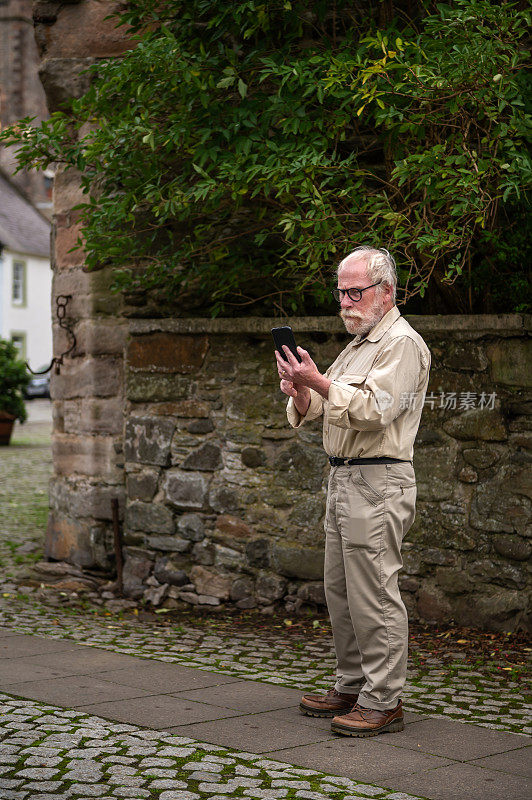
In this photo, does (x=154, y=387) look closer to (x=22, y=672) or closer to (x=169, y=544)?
(x=169, y=544)

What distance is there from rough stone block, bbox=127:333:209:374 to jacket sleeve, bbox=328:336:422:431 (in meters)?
2.90

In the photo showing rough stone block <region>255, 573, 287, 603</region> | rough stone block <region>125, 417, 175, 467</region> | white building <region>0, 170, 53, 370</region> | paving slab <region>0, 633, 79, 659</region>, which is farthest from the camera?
white building <region>0, 170, 53, 370</region>

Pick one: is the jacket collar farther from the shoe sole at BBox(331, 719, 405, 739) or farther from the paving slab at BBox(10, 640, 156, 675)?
the paving slab at BBox(10, 640, 156, 675)

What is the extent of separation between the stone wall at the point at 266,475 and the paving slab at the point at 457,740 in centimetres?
160

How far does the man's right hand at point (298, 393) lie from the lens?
4176 mm

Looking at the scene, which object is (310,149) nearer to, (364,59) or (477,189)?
(364,59)

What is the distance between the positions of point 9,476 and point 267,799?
36.0 feet

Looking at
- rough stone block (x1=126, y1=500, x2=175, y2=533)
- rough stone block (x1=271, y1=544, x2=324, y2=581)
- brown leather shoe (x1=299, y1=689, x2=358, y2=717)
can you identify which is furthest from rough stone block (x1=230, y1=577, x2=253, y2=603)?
brown leather shoe (x1=299, y1=689, x2=358, y2=717)

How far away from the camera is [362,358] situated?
4148 millimetres

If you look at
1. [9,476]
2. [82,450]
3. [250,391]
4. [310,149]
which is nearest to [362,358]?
[310,149]

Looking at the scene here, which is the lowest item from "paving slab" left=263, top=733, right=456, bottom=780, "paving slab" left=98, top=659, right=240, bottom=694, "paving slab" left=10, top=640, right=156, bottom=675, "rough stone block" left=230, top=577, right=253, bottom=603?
"paving slab" left=263, top=733, right=456, bottom=780

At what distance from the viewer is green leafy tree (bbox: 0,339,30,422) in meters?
18.6

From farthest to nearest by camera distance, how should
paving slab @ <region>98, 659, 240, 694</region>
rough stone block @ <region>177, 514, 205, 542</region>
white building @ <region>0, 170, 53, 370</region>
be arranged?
white building @ <region>0, 170, 53, 370</region> → rough stone block @ <region>177, 514, 205, 542</region> → paving slab @ <region>98, 659, 240, 694</region>

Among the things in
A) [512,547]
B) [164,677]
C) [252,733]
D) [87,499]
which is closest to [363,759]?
[252,733]
